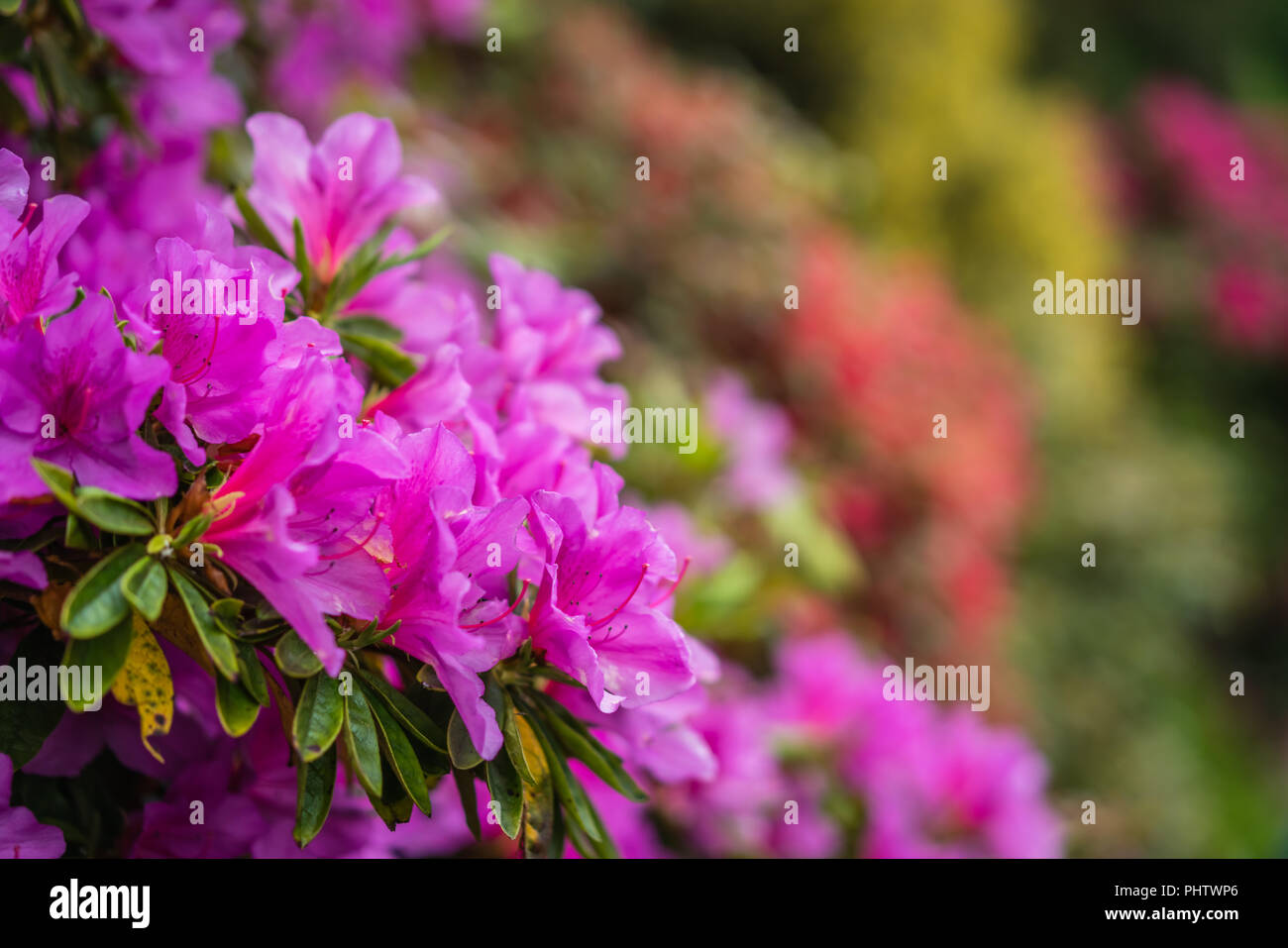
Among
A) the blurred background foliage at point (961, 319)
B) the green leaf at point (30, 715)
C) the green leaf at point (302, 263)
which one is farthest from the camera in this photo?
the blurred background foliage at point (961, 319)

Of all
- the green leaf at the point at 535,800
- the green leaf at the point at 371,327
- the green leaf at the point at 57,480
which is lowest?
the green leaf at the point at 535,800

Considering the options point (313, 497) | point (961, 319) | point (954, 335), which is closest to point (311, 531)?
point (313, 497)

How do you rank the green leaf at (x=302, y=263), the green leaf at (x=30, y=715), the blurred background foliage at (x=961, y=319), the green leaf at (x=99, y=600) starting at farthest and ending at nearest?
the blurred background foliage at (x=961, y=319)
the green leaf at (x=302, y=263)
the green leaf at (x=30, y=715)
the green leaf at (x=99, y=600)

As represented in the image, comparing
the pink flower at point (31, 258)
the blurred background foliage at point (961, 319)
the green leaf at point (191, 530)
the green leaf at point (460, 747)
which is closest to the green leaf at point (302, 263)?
the pink flower at point (31, 258)

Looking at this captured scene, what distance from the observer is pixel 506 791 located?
2.17ft

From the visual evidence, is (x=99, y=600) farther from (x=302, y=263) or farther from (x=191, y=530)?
(x=302, y=263)

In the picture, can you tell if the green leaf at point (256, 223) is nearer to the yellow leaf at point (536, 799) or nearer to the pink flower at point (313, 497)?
the pink flower at point (313, 497)

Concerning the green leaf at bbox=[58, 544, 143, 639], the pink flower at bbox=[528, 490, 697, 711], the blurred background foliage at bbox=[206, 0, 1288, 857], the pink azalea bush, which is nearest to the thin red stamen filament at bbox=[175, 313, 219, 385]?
the pink azalea bush

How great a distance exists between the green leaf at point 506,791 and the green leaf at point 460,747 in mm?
18

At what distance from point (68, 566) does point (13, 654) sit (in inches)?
3.3

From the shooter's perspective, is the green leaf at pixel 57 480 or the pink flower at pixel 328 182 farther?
the pink flower at pixel 328 182

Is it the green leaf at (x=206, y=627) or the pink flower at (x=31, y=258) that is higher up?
the pink flower at (x=31, y=258)

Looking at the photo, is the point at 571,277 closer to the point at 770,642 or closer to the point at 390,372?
the point at 770,642

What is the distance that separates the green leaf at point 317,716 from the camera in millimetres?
600
